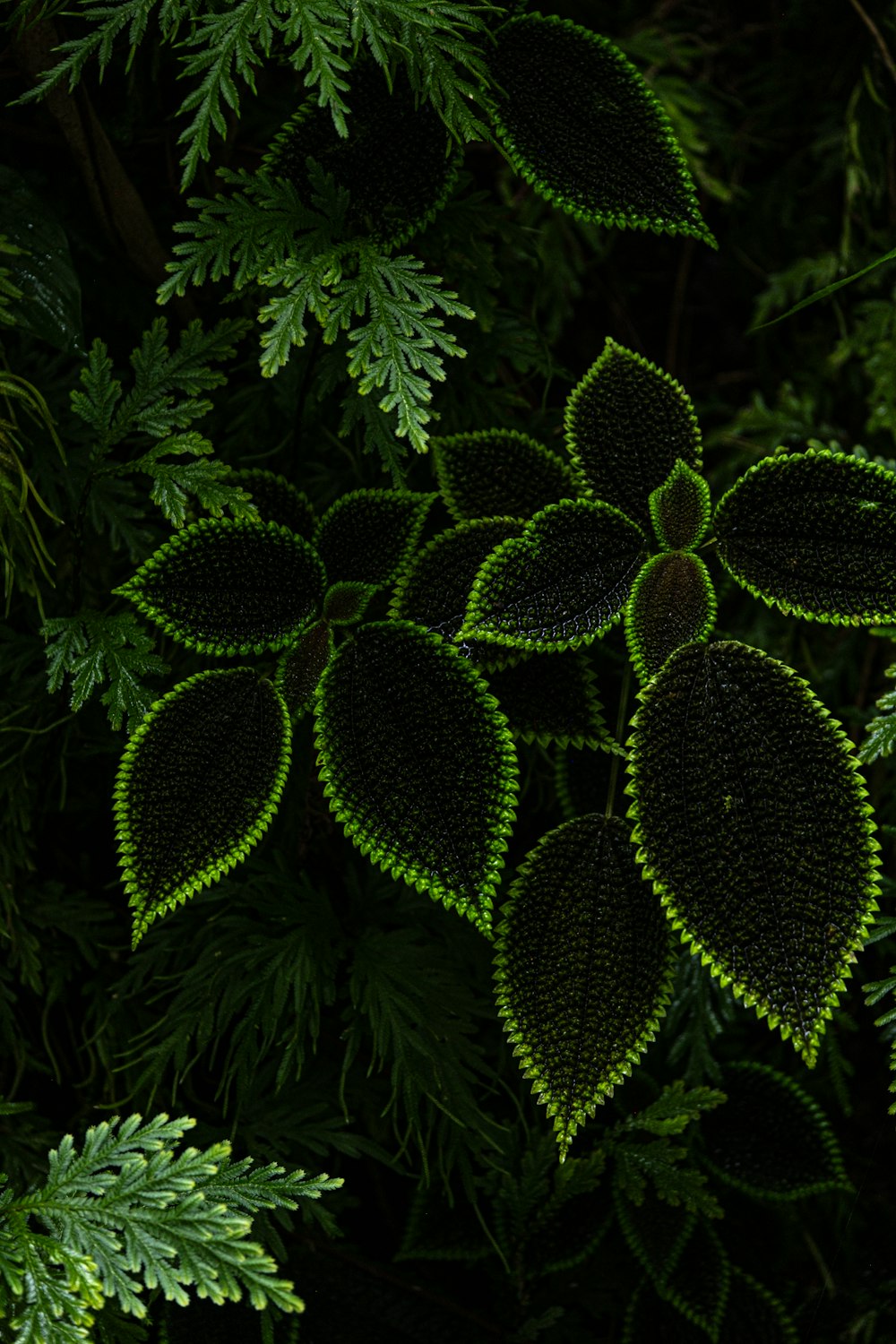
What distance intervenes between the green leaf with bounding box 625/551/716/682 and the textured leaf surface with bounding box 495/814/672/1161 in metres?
0.17

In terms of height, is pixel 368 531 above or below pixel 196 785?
above

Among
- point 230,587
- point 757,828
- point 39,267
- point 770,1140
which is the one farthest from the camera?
point 770,1140

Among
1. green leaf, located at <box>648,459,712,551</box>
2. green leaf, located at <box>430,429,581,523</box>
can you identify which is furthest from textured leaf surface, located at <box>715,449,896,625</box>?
green leaf, located at <box>430,429,581,523</box>

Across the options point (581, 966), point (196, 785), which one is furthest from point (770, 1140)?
point (196, 785)

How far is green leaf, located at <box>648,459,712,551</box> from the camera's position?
A: 3.28 feet

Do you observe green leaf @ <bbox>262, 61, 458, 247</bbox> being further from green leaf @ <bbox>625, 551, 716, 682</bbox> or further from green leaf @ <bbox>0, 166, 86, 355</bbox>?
green leaf @ <bbox>625, 551, 716, 682</bbox>

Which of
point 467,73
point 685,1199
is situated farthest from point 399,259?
point 685,1199

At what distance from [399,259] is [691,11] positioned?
104 cm

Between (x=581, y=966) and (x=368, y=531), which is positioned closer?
(x=581, y=966)

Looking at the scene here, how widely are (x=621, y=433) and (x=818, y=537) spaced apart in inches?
8.4

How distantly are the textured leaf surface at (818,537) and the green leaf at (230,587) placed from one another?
0.41 metres

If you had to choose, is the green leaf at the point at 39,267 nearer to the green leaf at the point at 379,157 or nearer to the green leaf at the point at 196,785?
the green leaf at the point at 379,157

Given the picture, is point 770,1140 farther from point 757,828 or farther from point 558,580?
point 558,580

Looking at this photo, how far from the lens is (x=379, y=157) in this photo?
1.03m
